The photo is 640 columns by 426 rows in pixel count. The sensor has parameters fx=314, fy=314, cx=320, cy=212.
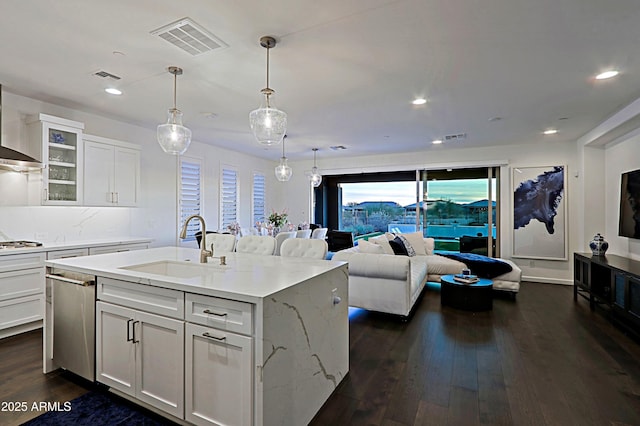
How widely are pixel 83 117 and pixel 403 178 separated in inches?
253

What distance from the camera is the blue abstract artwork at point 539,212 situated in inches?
Result: 236

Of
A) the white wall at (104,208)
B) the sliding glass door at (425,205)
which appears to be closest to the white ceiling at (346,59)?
the white wall at (104,208)

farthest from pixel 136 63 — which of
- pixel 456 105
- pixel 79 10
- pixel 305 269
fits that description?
pixel 456 105

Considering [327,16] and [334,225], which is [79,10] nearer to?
[327,16]

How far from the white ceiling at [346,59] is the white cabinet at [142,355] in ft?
6.72

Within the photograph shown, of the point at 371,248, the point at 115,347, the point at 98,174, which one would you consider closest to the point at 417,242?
the point at 371,248

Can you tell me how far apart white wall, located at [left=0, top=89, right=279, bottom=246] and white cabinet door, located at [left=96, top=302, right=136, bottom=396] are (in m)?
2.49

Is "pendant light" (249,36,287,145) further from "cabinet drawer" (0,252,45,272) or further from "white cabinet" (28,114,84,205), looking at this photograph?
"cabinet drawer" (0,252,45,272)

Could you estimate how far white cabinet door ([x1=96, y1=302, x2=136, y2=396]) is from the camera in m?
2.09

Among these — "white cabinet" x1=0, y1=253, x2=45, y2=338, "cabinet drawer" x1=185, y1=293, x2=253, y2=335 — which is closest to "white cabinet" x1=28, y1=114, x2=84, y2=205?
"white cabinet" x1=0, y1=253, x2=45, y2=338

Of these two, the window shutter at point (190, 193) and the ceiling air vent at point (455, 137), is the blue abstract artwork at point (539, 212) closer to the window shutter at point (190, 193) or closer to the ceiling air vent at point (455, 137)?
the ceiling air vent at point (455, 137)

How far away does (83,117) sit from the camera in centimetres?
432

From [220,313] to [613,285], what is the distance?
4.57m

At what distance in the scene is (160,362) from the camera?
1.95m
